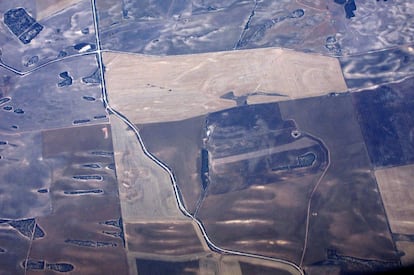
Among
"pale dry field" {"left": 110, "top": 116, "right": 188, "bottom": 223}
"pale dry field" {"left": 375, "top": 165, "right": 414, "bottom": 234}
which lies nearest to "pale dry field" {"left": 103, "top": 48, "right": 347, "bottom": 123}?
"pale dry field" {"left": 110, "top": 116, "right": 188, "bottom": 223}

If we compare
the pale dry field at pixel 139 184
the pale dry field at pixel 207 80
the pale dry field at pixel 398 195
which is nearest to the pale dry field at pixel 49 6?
the pale dry field at pixel 207 80

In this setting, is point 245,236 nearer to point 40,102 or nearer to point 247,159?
point 247,159

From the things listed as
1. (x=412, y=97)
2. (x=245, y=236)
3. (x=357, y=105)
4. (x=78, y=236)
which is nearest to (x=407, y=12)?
(x=412, y=97)

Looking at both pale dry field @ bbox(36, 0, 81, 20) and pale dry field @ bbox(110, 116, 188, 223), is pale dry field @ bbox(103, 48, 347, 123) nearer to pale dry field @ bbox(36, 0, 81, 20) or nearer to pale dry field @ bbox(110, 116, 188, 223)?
pale dry field @ bbox(110, 116, 188, 223)

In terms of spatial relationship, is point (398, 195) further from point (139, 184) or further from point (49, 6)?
point (49, 6)

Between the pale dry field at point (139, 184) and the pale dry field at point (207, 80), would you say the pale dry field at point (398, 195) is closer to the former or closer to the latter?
the pale dry field at point (207, 80)

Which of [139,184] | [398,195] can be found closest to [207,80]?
[139,184]

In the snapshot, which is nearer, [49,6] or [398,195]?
[398,195]
